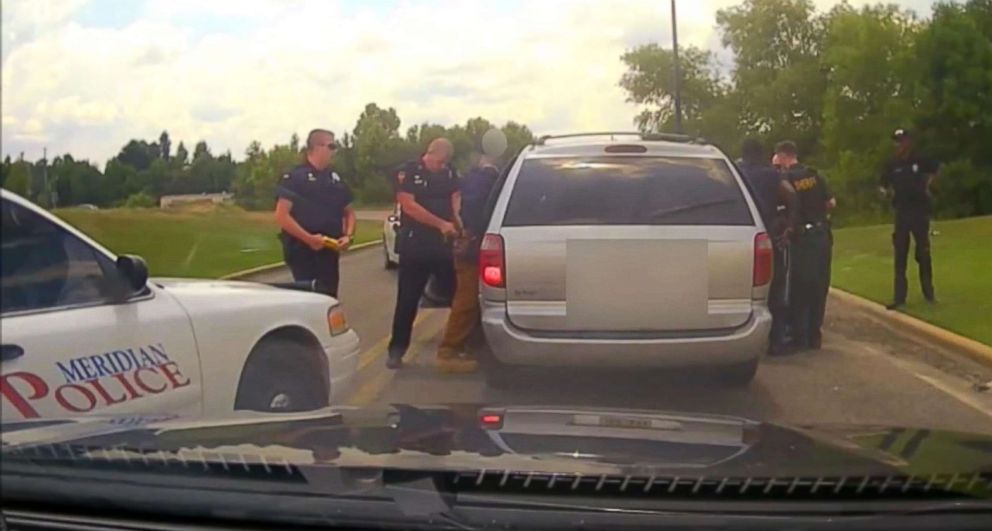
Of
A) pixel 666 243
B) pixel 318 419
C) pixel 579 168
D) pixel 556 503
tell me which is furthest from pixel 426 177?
pixel 556 503

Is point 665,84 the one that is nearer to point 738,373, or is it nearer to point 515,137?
point 515,137

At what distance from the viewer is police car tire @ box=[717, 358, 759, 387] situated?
25.2ft

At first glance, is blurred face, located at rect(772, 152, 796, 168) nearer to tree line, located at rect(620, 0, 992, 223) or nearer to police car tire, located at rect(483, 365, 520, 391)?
tree line, located at rect(620, 0, 992, 223)

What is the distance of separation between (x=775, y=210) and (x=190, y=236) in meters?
3.63

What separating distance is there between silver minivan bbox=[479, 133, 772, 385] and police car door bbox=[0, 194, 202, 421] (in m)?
2.49

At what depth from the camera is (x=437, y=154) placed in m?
7.81

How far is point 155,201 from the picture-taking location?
20.5 ft

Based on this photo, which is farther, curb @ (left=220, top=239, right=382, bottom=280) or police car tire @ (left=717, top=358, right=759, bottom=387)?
police car tire @ (left=717, top=358, right=759, bottom=387)

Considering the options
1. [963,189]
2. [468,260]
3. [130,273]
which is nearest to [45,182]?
[130,273]

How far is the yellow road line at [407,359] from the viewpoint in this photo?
705cm

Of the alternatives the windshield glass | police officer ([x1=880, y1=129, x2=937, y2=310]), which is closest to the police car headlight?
the windshield glass

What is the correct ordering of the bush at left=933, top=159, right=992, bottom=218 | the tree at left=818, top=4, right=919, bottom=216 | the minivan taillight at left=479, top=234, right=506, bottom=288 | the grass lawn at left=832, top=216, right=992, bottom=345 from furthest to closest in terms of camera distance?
the grass lawn at left=832, top=216, right=992, bottom=345
the bush at left=933, top=159, right=992, bottom=218
the tree at left=818, top=4, right=919, bottom=216
the minivan taillight at left=479, top=234, right=506, bottom=288

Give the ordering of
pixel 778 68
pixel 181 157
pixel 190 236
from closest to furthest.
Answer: pixel 181 157
pixel 190 236
pixel 778 68

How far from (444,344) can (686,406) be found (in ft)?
5.75
